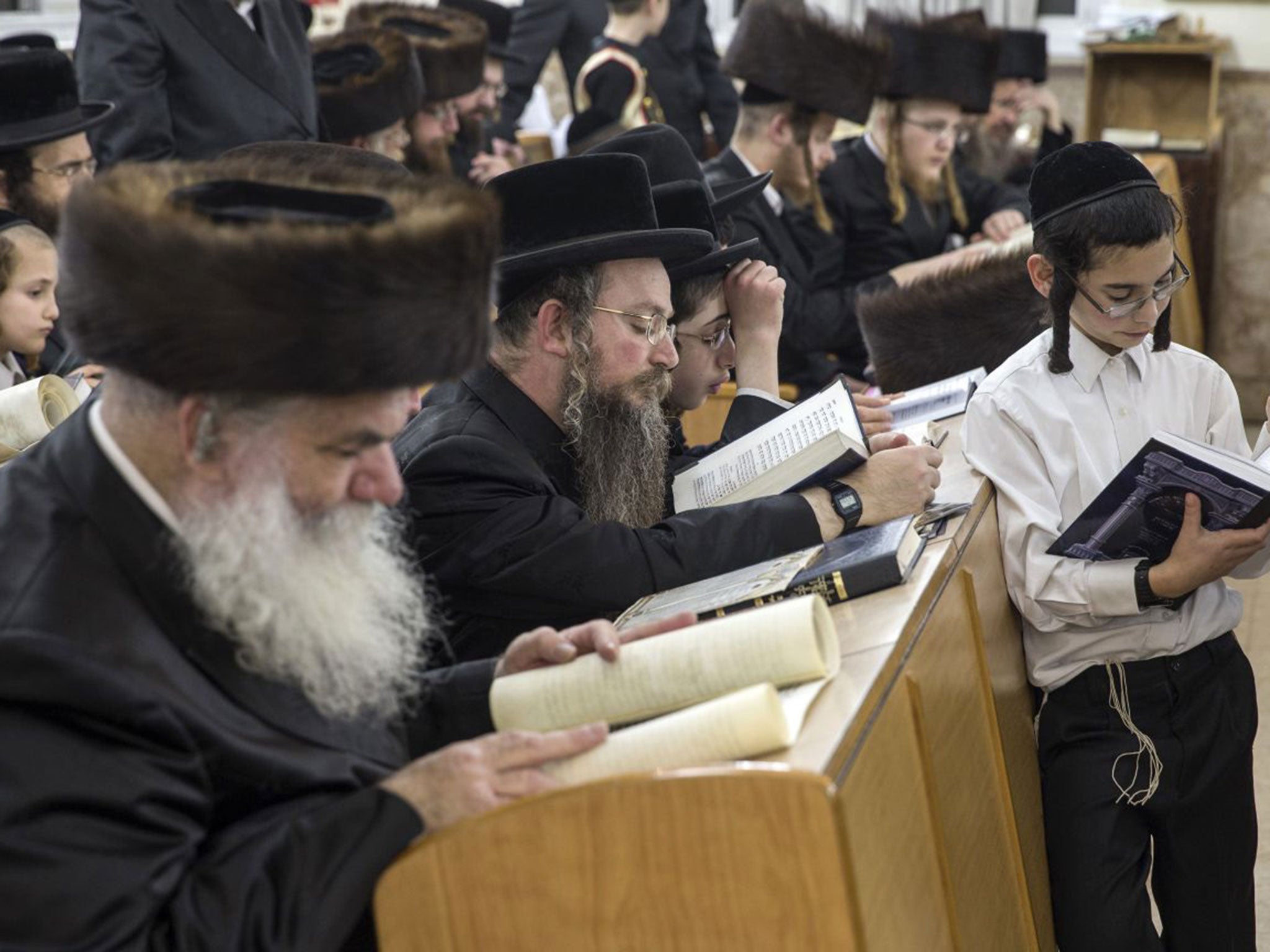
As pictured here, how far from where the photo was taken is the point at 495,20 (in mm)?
8562

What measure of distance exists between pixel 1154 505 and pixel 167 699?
5.61ft

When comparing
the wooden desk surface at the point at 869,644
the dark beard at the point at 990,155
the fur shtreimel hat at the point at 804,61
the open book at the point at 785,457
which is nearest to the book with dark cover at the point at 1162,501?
the wooden desk surface at the point at 869,644

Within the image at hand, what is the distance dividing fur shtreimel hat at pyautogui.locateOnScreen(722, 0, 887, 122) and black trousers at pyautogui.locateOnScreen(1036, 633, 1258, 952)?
10.3ft

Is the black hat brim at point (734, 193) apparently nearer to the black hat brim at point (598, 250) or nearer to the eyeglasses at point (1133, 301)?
the black hat brim at point (598, 250)

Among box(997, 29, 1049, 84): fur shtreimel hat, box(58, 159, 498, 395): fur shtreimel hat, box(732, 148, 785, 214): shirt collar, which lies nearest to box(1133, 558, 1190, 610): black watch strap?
box(58, 159, 498, 395): fur shtreimel hat

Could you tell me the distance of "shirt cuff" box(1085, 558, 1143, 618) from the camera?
279 cm

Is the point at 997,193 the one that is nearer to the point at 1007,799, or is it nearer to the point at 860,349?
the point at 860,349

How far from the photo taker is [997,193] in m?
6.59

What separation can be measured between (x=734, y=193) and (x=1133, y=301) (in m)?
1.33

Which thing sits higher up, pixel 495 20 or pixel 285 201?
pixel 285 201

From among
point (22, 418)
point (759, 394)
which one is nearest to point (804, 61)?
point (759, 394)

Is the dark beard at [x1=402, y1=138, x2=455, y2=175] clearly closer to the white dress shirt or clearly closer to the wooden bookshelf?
the wooden bookshelf

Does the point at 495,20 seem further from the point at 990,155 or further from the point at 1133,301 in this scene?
the point at 1133,301

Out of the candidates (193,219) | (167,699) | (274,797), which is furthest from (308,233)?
(274,797)
